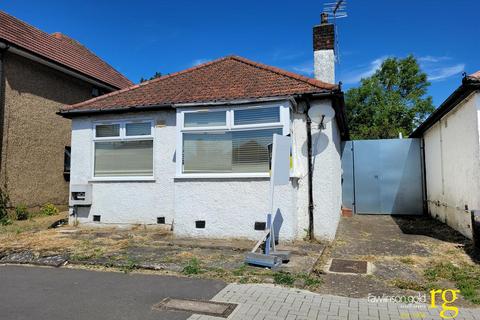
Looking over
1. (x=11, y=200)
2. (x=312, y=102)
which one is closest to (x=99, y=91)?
(x=11, y=200)

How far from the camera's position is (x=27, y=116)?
1301cm

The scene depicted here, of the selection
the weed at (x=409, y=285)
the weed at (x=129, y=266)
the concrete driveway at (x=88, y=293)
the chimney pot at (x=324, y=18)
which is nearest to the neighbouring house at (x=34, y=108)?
the concrete driveway at (x=88, y=293)

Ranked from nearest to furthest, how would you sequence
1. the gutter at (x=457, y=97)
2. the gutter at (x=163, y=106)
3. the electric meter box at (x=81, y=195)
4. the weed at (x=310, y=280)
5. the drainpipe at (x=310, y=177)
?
the weed at (x=310, y=280) < the gutter at (x=457, y=97) < the gutter at (x=163, y=106) < the drainpipe at (x=310, y=177) < the electric meter box at (x=81, y=195)

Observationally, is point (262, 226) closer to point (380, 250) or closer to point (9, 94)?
point (380, 250)

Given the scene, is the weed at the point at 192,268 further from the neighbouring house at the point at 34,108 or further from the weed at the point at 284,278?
the neighbouring house at the point at 34,108

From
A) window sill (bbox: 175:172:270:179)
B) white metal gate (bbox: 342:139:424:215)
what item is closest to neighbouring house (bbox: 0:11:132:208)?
window sill (bbox: 175:172:270:179)

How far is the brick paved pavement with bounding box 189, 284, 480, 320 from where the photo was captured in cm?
410

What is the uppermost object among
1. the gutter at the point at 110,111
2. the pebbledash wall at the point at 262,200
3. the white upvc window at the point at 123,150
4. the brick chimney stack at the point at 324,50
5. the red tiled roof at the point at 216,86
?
the brick chimney stack at the point at 324,50

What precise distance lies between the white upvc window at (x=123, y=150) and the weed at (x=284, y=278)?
5495mm

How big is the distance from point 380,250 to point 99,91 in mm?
14271

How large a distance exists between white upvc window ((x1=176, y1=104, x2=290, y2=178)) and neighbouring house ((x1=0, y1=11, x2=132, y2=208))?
23.6ft

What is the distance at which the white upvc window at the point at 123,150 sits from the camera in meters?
10.1

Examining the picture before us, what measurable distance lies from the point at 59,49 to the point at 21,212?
292 inches

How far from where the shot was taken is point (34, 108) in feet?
43.6
